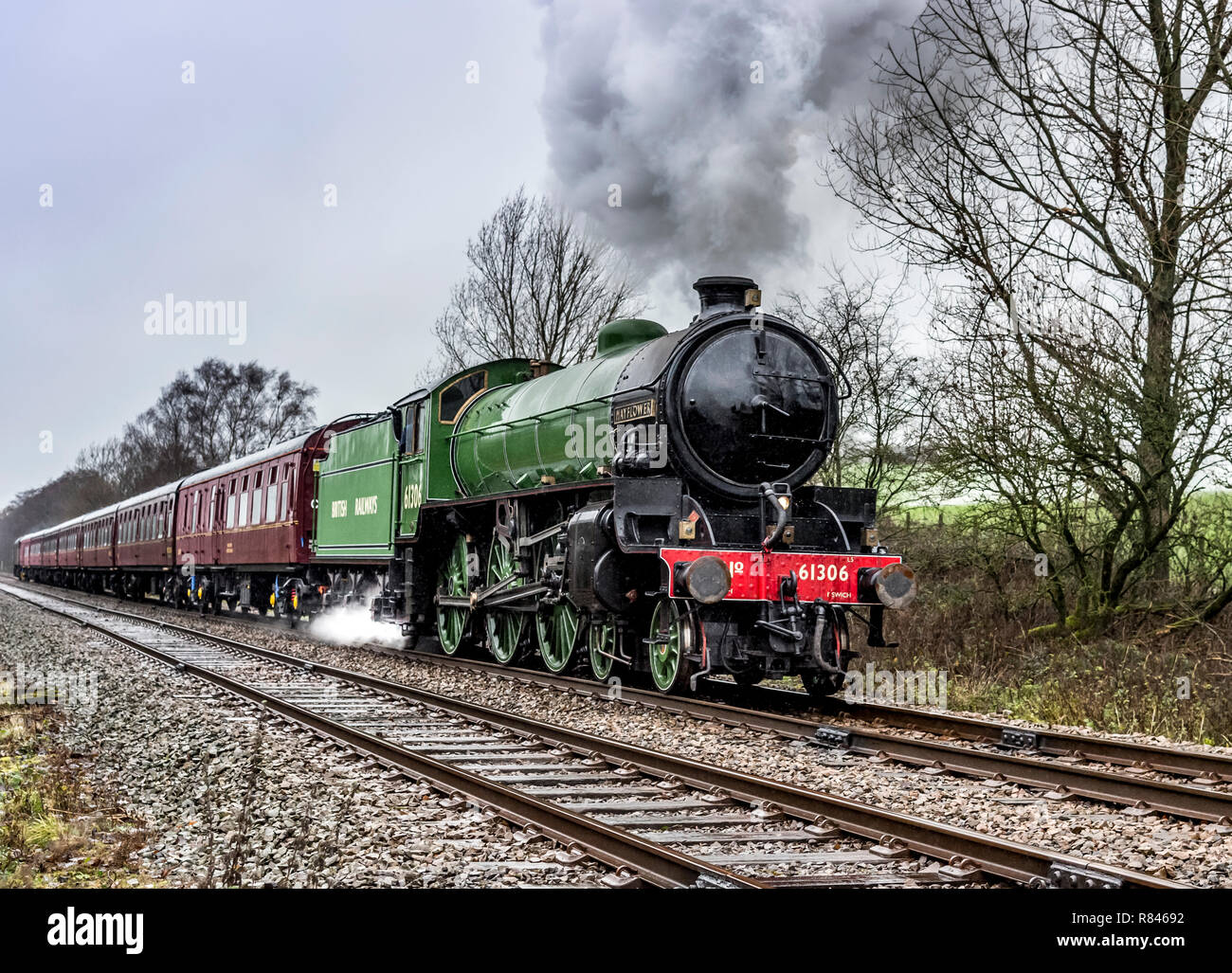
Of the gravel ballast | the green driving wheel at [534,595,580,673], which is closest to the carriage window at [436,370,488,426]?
the green driving wheel at [534,595,580,673]

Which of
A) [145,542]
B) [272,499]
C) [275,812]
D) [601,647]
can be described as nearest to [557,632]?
[601,647]

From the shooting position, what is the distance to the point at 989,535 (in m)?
13.7

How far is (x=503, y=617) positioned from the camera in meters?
13.6

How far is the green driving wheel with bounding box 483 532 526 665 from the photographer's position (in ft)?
41.4

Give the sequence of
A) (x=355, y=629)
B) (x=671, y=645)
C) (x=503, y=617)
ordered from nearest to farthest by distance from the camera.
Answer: (x=671, y=645) → (x=503, y=617) → (x=355, y=629)

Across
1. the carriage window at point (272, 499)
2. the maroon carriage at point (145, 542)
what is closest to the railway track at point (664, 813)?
the carriage window at point (272, 499)

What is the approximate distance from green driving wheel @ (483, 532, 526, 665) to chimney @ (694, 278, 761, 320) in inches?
142

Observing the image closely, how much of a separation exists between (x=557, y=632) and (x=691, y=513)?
303 cm

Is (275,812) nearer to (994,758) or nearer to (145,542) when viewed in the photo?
(994,758)

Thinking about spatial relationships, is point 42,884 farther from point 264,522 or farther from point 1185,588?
point 264,522

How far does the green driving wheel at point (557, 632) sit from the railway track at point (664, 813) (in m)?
2.26

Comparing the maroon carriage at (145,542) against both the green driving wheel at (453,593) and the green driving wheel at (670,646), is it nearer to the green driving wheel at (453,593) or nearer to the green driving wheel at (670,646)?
the green driving wheel at (453,593)

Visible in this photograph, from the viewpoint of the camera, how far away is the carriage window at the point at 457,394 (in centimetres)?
1465
